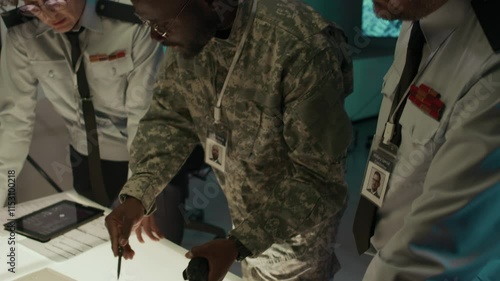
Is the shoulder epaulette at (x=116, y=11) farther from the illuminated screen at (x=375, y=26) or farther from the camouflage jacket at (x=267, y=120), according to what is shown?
A: the illuminated screen at (x=375, y=26)

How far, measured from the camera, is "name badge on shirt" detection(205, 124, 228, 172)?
1517 millimetres

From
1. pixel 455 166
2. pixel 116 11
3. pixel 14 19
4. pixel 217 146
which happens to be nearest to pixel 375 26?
pixel 116 11

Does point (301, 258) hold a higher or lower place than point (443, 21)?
lower

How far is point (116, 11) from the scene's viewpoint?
6.64 ft

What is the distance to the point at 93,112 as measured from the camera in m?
2.09

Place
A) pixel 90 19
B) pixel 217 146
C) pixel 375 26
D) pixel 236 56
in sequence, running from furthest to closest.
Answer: pixel 375 26
pixel 90 19
pixel 217 146
pixel 236 56

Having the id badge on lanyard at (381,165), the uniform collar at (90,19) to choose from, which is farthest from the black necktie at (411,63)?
the uniform collar at (90,19)

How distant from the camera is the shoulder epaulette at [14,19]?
2029 millimetres

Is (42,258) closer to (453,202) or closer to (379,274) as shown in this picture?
(379,274)

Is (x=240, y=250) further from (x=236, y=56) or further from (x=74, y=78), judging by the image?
(x=74, y=78)

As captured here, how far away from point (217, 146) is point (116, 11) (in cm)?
82

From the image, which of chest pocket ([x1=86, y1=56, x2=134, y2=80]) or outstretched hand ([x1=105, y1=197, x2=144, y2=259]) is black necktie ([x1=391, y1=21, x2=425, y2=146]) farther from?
chest pocket ([x1=86, y1=56, x2=134, y2=80])

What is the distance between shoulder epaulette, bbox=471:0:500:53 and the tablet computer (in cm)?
139

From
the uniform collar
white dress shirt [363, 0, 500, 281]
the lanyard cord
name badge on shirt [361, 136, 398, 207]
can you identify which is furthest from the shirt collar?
the uniform collar
